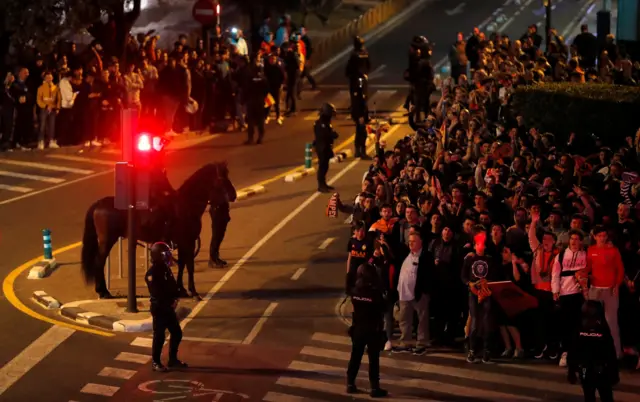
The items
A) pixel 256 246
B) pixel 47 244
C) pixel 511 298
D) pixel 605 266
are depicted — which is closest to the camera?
pixel 605 266

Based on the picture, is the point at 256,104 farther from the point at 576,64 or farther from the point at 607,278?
the point at 607,278

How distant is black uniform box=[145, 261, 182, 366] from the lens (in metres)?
15.8

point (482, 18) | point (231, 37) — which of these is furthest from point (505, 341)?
point (482, 18)

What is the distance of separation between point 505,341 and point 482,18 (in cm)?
4094

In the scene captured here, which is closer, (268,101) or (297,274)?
(297,274)

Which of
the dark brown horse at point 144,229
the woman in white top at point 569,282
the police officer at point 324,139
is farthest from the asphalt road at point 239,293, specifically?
the dark brown horse at point 144,229

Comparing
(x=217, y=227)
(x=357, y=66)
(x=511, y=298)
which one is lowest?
(x=511, y=298)

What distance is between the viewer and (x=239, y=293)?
19.7 m

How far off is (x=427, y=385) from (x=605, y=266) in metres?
2.59

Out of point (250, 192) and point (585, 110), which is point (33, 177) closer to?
point (250, 192)

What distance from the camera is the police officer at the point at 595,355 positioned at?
538 inches

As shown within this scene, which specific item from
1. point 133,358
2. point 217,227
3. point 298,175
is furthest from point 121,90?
point 133,358

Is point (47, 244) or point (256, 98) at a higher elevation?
point (256, 98)

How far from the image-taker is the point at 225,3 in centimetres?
5000
